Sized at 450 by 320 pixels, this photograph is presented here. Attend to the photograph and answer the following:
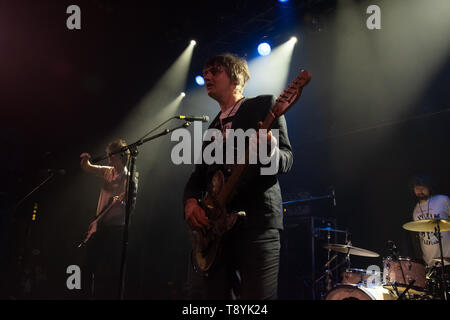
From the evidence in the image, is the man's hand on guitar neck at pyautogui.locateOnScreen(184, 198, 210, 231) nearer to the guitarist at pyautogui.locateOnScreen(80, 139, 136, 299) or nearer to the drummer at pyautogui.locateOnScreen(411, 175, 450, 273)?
the guitarist at pyautogui.locateOnScreen(80, 139, 136, 299)

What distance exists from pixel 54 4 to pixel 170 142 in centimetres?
384

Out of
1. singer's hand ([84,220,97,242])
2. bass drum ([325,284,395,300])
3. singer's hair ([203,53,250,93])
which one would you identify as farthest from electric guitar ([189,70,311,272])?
bass drum ([325,284,395,300])

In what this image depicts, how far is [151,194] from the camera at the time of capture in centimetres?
880

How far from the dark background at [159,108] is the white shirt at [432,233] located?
1216 millimetres

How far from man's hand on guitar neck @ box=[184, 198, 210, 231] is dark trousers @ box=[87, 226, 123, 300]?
2.86m

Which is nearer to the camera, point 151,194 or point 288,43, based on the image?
point 288,43

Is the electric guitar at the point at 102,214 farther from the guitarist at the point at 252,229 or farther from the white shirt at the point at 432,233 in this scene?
the white shirt at the point at 432,233

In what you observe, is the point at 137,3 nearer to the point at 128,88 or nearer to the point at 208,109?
the point at 128,88

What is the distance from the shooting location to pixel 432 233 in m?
5.46

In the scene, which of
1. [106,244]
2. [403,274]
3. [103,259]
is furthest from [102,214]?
[403,274]

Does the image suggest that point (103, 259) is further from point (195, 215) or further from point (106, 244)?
point (195, 215)

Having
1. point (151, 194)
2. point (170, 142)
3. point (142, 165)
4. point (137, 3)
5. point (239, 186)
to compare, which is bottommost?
point (239, 186)
